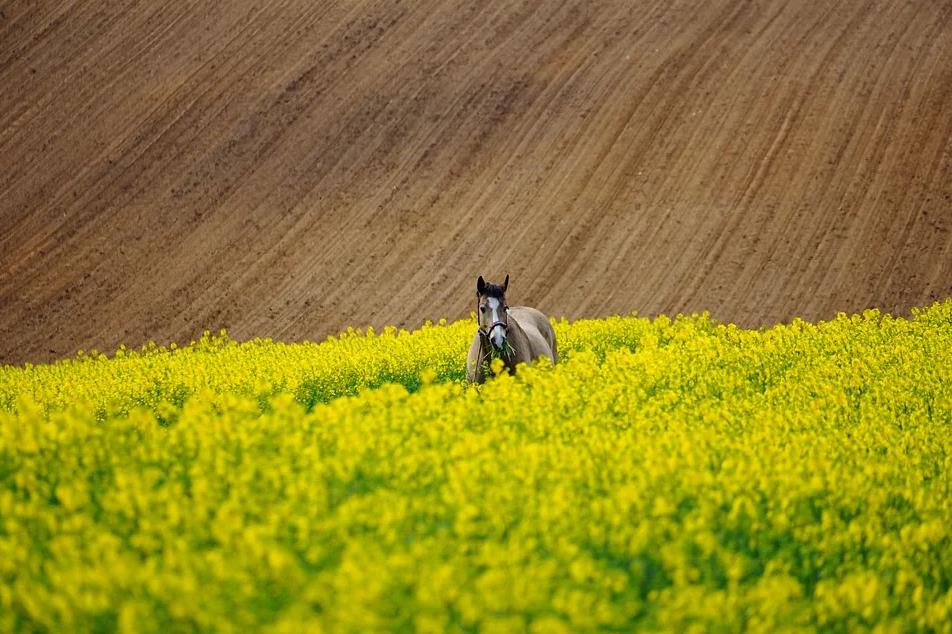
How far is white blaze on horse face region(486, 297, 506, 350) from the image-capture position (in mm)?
10734

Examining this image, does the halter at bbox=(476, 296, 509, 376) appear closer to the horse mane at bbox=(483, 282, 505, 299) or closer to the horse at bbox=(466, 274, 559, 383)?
the horse at bbox=(466, 274, 559, 383)

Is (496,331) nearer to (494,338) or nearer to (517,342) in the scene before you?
(494,338)

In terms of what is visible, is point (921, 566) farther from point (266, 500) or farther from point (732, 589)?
point (266, 500)

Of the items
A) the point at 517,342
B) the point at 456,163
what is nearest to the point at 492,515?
the point at 517,342

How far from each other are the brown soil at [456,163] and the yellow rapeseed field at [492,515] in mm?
18507

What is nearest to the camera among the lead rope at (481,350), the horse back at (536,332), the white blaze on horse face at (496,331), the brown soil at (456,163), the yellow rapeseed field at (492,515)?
the yellow rapeseed field at (492,515)

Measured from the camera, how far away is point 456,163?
32.4 meters

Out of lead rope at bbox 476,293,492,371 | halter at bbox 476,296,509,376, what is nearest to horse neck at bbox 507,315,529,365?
halter at bbox 476,296,509,376

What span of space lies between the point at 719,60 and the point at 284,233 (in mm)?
15593

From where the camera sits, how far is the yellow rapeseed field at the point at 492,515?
4012 millimetres

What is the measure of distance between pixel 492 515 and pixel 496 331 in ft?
18.8

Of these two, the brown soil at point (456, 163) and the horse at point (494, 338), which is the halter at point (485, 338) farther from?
the brown soil at point (456, 163)

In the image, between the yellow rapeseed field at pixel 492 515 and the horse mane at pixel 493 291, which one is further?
the horse mane at pixel 493 291

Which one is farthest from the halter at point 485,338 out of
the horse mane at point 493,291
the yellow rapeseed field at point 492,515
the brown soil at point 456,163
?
the brown soil at point 456,163
